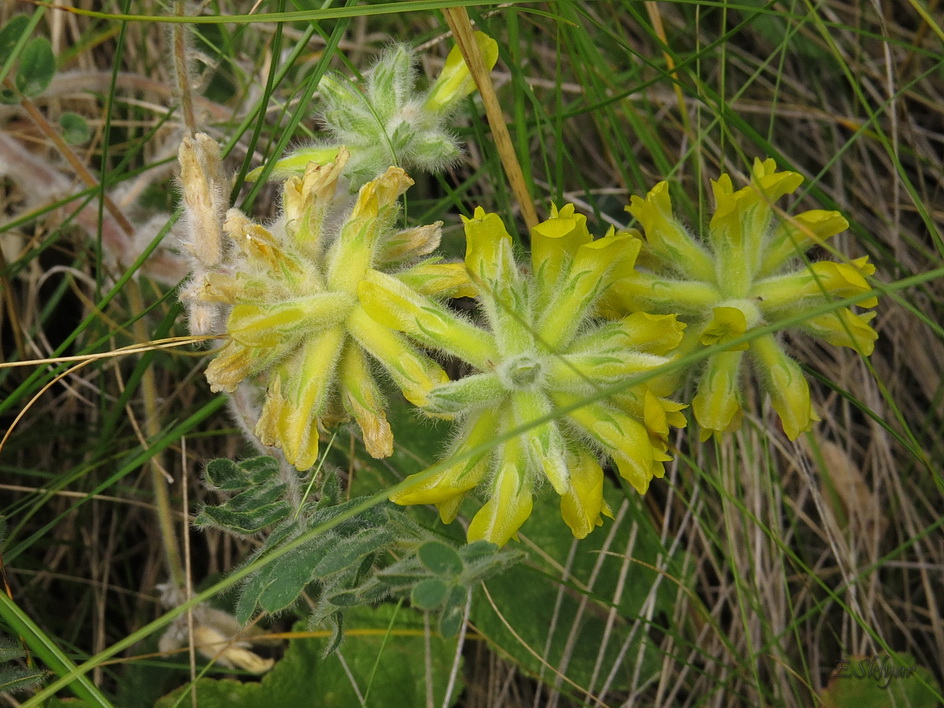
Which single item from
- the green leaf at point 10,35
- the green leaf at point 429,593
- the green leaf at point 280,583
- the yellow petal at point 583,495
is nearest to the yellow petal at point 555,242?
the yellow petal at point 583,495

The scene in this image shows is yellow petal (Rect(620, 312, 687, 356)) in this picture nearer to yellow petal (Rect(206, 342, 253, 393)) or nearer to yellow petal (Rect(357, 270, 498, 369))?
yellow petal (Rect(357, 270, 498, 369))

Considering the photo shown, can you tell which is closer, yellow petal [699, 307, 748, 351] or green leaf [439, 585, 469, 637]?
green leaf [439, 585, 469, 637]

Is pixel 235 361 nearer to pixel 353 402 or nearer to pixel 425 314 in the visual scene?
pixel 353 402

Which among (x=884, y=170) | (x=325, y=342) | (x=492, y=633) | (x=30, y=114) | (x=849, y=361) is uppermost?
(x=30, y=114)

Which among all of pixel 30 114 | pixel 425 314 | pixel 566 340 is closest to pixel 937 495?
pixel 566 340

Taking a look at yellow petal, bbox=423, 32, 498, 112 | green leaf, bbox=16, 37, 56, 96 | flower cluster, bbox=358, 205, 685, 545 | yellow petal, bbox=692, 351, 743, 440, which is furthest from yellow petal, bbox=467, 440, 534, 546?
green leaf, bbox=16, 37, 56, 96

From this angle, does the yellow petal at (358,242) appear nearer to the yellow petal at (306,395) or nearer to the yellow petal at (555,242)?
the yellow petal at (306,395)

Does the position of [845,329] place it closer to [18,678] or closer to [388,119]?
[388,119]
